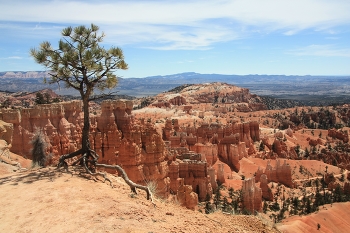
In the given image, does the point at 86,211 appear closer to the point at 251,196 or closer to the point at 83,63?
the point at 83,63

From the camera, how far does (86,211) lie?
7395 mm

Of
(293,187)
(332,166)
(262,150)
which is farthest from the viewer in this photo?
(262,150)

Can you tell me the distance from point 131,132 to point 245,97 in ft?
350

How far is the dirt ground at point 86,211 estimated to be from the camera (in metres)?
6.90

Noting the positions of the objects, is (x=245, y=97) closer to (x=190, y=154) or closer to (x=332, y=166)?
(x=332, y=166)

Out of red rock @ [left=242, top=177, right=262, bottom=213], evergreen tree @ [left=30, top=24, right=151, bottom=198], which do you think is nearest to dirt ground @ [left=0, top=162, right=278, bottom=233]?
evergreen tree @ [left=30, top=24, right=151, bottom=198]

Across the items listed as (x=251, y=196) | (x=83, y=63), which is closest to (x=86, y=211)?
(x=83, y=63)

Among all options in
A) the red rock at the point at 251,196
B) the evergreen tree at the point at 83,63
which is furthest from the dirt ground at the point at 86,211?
the red rock at the point at 251,196

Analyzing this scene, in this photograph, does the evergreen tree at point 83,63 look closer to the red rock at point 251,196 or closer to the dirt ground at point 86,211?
the dirt ground at point 86,211

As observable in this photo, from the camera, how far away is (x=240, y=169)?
147 feet

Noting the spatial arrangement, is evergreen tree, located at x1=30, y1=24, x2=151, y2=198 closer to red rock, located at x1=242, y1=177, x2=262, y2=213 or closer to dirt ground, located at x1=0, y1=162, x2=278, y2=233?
dirt ground, located at x1=0, y1=162, x2=278, y2=233

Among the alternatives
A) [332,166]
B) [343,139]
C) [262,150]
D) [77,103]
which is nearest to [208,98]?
[343,139]

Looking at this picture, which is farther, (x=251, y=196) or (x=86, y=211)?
(x=251, y=196)

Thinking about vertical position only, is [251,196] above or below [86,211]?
below
